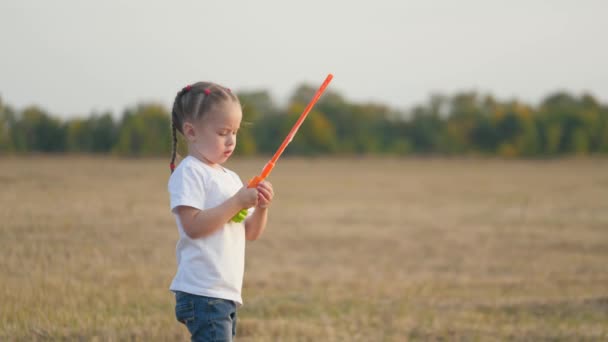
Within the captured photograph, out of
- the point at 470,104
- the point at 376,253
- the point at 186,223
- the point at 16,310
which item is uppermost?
the point at 470,104

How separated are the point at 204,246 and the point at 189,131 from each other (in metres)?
0.52

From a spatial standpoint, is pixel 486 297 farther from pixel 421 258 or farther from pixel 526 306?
pixel 421 258

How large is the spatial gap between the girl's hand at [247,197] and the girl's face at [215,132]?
259 mm

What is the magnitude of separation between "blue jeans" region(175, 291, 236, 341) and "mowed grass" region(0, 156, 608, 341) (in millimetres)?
1606

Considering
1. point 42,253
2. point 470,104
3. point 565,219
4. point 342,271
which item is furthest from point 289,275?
point 470,104

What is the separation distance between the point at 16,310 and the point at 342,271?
5.58 m

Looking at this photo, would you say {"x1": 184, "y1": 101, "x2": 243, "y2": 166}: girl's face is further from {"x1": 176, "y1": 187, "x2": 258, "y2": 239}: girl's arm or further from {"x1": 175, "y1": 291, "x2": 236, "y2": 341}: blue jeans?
{"x1": 175, "y1": 291, "x2": 236, "y2": 341}: blue jeans

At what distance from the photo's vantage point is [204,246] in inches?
114

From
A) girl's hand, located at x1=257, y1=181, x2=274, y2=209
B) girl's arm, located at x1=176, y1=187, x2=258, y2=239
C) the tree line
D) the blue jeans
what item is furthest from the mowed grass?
the tree line

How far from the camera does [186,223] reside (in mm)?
2836

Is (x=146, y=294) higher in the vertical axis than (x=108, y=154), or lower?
lower

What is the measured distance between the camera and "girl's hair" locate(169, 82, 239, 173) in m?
2.89

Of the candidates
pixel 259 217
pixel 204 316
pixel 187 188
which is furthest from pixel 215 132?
pixel 204 316

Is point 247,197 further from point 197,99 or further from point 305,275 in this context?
point 305,275
